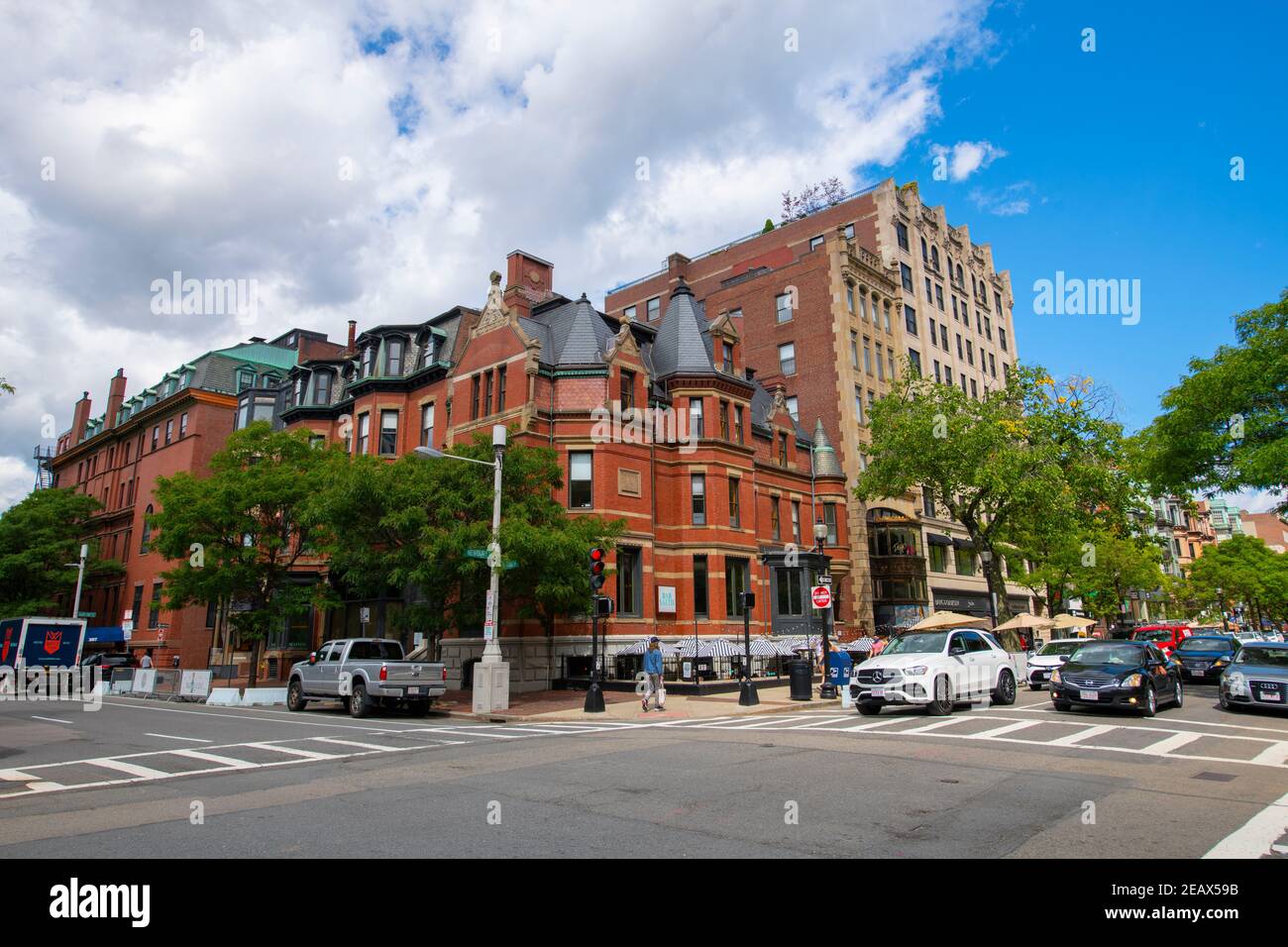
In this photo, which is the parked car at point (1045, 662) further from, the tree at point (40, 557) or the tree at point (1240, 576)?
the tree at point (40, 557)

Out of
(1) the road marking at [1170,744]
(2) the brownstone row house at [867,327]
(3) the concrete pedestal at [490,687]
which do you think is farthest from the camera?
(2) the brownstone row house at [867,327]

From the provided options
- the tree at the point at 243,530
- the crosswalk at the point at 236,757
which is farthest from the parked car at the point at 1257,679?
the tree at the point at 243,530

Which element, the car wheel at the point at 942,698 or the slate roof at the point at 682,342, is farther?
the slate roof at the point at 682,342

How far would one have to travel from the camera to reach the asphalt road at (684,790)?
21.8ft

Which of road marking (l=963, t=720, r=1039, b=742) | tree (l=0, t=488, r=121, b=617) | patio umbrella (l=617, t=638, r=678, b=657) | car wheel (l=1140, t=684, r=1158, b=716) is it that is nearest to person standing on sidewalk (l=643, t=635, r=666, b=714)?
patio umbrella (l=617, t=638, r=678, b=657)

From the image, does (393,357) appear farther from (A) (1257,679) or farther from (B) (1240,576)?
(B) (1240,576)

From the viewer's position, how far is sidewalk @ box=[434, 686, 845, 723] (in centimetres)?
1964

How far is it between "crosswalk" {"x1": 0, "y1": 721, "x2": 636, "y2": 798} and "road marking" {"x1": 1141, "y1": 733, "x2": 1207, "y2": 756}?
960cm

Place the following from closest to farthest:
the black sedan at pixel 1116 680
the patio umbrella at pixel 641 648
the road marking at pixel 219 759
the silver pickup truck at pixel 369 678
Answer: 1. the road marking at pixel 219 759
2. the black sedan at pixel 1116 680
3. the silver pickup truck at pixel 369 678
4. the patio umbrella at pixel 641 648

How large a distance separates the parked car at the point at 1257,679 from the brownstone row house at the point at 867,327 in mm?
20142

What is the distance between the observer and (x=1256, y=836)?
6.72m

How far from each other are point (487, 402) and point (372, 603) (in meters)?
11.8

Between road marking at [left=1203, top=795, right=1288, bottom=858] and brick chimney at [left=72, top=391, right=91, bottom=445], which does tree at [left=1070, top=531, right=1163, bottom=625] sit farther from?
brick chimney at [left=72, top=391, right=91, bottom=445]

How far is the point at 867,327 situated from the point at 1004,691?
31083mm
